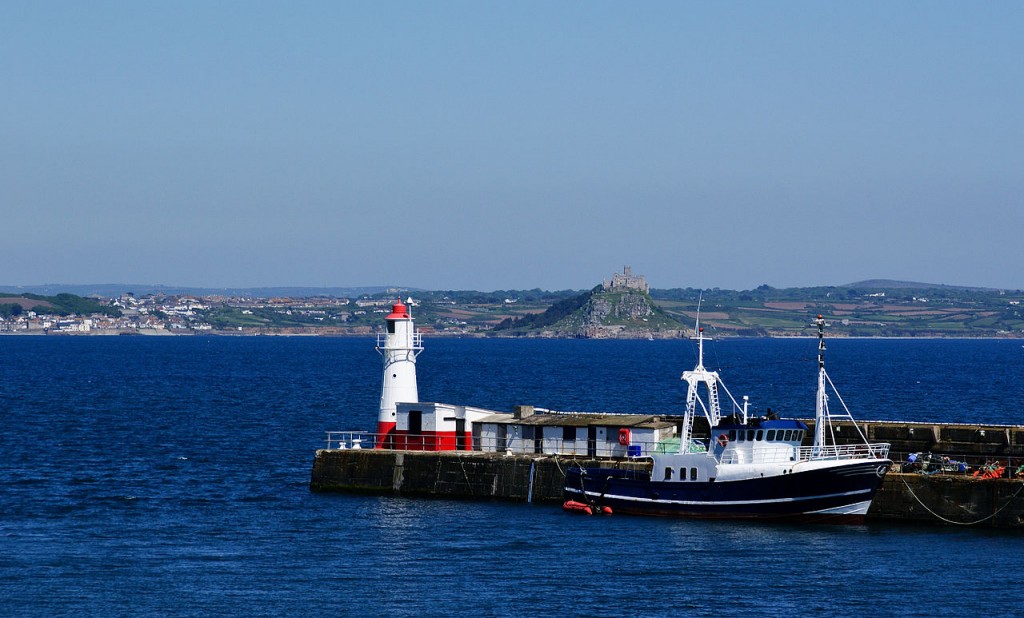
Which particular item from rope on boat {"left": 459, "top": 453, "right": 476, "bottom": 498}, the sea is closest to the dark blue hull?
the sea

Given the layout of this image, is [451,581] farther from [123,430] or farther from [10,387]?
[10,387]

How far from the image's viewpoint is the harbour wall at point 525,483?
46406mm

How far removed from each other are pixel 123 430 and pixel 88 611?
49146mm

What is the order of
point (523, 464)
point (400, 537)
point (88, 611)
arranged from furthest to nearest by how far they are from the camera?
point (523, 464), point (400, 537), point (88, 611)

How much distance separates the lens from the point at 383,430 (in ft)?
188

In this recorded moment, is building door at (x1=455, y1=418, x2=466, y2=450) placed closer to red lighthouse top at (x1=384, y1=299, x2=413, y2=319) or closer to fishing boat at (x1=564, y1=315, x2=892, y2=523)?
red lighthouse top at (x1=384, y1=299, x2=413, y2=319)

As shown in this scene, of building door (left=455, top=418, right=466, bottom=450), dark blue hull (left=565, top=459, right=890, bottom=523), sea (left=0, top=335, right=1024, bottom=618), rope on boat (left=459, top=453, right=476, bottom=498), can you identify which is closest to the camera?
sea (left=0, top=335, right=1024, bottom=618)

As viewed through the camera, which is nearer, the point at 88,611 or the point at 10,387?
the point at 88,611

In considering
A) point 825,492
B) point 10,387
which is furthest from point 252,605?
point 10,387

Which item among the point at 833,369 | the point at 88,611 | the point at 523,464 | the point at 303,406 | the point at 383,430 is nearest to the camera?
the point at 88,611

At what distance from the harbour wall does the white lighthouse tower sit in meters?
2.53

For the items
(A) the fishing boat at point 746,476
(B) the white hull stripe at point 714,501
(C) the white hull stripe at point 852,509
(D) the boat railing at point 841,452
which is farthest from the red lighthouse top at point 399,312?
(C) the white hull stripe at point 852,509

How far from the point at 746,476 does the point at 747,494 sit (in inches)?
26.5

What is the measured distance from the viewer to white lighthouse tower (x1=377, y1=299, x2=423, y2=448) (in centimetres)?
5762
